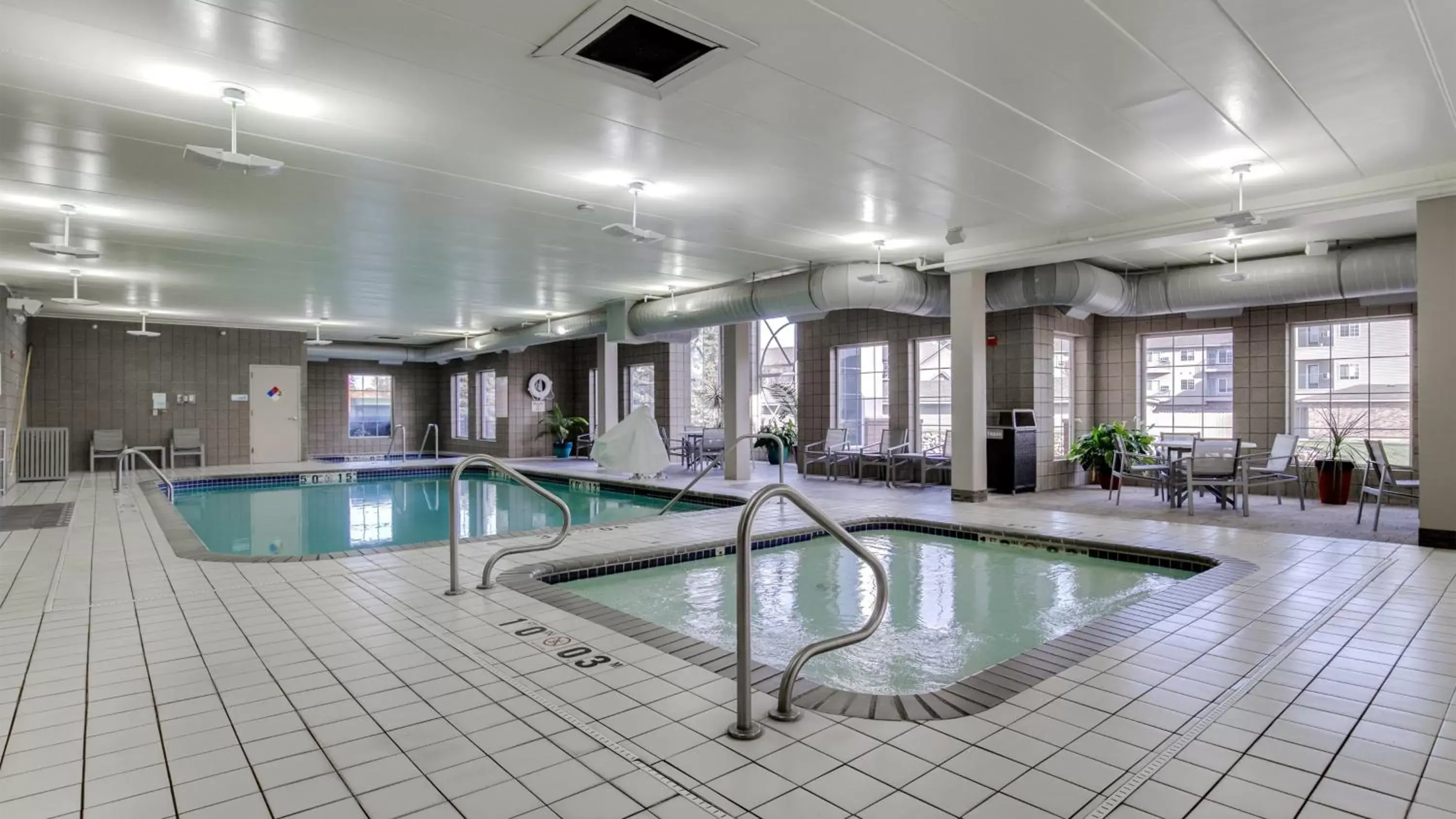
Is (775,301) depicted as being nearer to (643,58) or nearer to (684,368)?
(643,58)

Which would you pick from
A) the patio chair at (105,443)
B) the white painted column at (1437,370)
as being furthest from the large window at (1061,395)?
the patio chair at (105,443)

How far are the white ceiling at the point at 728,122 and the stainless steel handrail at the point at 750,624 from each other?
203 cm

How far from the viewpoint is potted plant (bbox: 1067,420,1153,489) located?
29.5 ft

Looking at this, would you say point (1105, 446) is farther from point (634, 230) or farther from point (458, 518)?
point (458, 518)

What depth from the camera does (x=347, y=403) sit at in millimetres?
18891

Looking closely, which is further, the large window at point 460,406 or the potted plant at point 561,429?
the large window at point 460,406

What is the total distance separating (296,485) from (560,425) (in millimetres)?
5443

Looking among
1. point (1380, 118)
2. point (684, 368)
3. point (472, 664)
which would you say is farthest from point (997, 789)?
point (684, 368)

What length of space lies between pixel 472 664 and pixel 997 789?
1898 mm

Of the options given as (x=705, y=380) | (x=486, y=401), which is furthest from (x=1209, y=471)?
(x=486, y=401)

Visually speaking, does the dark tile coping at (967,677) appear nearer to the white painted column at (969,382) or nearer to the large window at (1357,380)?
the white painted column at (969,382)

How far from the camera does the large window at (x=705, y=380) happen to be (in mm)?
14953

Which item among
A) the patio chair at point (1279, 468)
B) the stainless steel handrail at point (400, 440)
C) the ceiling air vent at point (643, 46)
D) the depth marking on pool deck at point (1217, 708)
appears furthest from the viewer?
the stainless steel handrail at point (400, 440)

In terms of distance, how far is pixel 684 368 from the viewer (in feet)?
46.8
